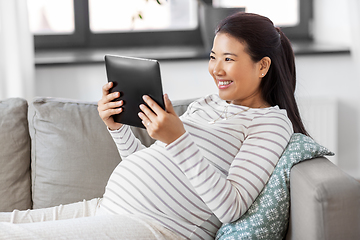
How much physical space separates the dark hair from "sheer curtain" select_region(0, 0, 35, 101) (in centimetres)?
114

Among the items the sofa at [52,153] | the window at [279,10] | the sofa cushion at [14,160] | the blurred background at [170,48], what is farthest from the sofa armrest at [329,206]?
the window at [279,10]

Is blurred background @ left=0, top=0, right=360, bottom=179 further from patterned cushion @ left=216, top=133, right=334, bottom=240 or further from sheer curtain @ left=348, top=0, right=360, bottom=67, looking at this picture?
patterned cushion @ left=216, top=133, right=334, bottom=240

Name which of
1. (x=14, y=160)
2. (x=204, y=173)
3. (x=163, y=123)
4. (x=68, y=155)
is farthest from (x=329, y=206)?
(x=14, y=160)

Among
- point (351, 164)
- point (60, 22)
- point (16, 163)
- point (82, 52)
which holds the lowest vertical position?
point (351, 164)

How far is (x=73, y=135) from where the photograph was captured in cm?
156

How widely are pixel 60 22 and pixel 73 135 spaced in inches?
47.6

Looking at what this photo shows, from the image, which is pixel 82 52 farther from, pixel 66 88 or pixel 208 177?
pixel 208 177

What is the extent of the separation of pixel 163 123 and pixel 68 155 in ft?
2.07

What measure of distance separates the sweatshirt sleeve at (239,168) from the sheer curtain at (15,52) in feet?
4.26

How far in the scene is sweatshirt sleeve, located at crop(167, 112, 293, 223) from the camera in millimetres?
1052

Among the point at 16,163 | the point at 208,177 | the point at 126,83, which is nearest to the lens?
the point at 208,177

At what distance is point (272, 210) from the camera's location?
1104mm

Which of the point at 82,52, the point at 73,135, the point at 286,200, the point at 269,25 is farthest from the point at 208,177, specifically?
the point at 82,52

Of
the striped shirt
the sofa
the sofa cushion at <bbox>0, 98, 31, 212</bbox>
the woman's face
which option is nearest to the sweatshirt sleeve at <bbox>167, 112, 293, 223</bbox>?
the striped shirt
